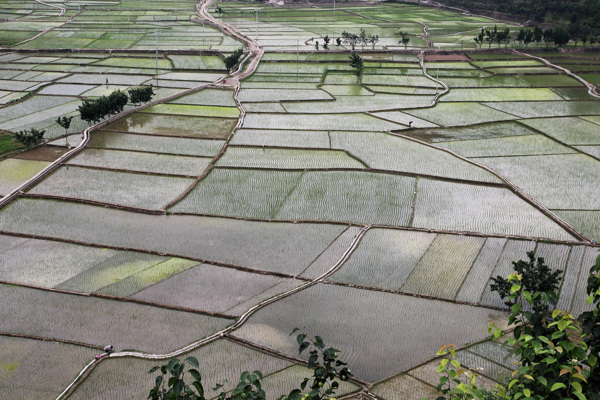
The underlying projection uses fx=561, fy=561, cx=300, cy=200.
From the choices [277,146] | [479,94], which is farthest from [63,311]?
[479,94]

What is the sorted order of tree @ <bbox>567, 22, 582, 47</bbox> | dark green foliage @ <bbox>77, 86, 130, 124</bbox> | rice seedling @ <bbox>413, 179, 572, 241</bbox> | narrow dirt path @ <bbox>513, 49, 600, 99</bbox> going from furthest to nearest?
tree @ <bbox>567, 22, 582, 47</bbox> < narrow dirt path @ <bbox>513, 49, 600, 99</bbox> < dark green foliage @ <bbox>77, 86, 130, 124</bbox> < rice seedling @ <bbox>413, 179, 572, 241</bbox>

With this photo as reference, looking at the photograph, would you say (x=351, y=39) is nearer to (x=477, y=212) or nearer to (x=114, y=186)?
(x=114, y=186)

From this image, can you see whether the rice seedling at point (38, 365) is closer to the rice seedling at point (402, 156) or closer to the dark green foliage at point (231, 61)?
the rice seedling at point (402, 156)

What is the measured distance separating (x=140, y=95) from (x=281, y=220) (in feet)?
47.3

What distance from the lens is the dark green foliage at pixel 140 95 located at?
89.9 ft

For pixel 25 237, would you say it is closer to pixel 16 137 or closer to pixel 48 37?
pixel 16 137

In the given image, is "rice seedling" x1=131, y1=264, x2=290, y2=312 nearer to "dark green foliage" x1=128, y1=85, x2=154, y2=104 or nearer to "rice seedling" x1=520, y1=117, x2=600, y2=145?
"dark green foliage" x1=128, y1=85, x2=154, y2=104

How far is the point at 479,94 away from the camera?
104 feet

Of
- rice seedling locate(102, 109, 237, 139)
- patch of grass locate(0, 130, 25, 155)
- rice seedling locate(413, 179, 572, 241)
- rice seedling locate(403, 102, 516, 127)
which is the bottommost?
rice seedling locate(413, 179, 572, 241)

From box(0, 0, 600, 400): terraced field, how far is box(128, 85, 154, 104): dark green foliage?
0.42 meters

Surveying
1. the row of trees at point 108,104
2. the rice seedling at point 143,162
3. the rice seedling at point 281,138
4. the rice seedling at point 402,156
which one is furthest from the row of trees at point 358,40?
the rice seedling at point 143,162

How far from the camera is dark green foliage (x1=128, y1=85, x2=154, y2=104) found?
2739cm

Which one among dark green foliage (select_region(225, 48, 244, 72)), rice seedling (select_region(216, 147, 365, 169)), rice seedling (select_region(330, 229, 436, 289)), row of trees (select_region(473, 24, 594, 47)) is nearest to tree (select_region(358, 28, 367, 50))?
row of trees (select_region(473, 24, 594, 47))

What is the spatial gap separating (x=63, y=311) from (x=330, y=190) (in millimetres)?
9160
